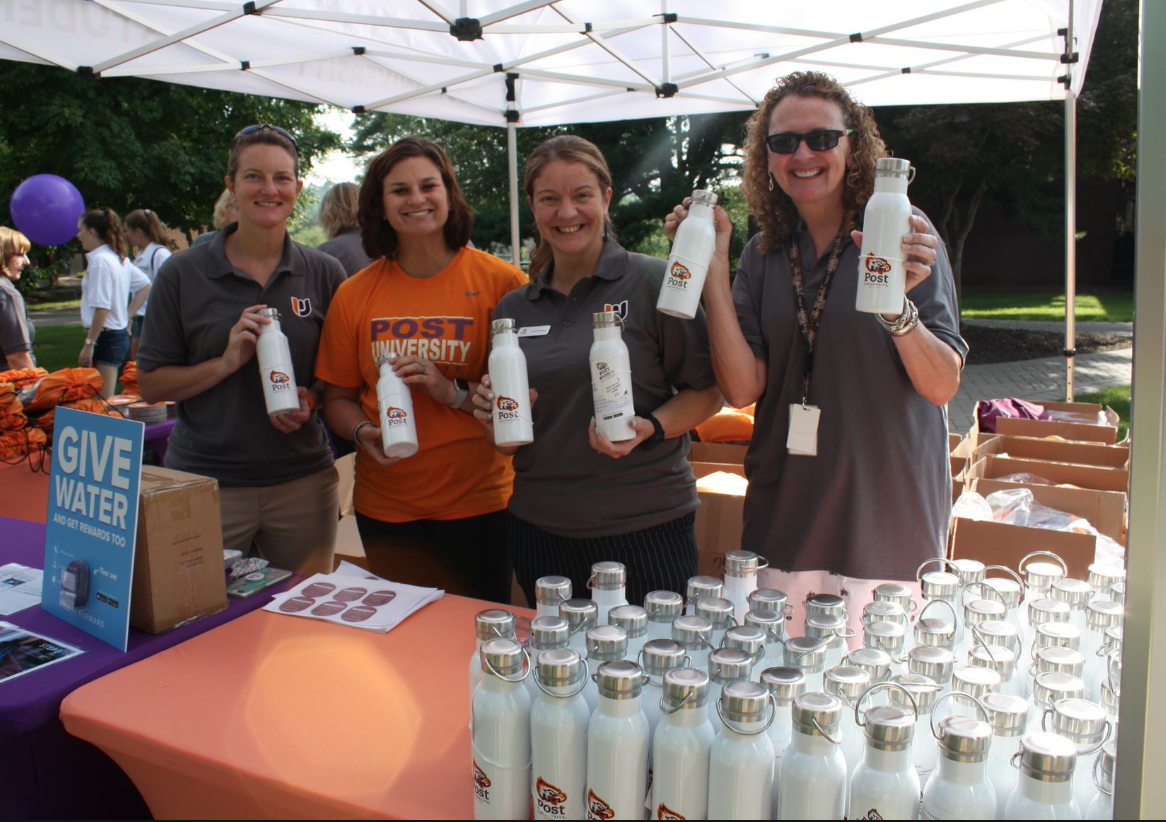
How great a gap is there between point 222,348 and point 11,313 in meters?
3.01

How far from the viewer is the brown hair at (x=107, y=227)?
732 centimetres

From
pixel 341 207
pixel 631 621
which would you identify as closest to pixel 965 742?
pixel 631 621

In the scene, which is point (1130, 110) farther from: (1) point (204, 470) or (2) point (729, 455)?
(1) point (204, 470)

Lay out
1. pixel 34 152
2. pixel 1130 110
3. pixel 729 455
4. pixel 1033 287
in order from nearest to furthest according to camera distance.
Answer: pixel 729 455 → pixel 1130 110 → pixel 34 152 → pixel 1033 287

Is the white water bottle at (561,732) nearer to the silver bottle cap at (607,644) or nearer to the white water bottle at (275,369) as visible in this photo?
the silver bottle cap at (607,644)

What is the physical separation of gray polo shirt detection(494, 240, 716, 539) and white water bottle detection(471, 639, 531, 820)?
0.98 m

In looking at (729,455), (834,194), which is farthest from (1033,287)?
Answer: (834,194)

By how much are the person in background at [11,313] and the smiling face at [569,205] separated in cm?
389

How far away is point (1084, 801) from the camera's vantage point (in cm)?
97

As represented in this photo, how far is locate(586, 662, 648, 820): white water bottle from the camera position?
3.26 ft

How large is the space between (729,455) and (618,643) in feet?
9.50

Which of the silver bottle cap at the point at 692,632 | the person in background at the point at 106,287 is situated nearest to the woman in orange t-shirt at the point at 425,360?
the silver bottle cap at the point at 692,632

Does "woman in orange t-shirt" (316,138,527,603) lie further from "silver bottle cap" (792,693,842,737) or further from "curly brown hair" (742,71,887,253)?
"silver bottle cap" (792,693,842,737)

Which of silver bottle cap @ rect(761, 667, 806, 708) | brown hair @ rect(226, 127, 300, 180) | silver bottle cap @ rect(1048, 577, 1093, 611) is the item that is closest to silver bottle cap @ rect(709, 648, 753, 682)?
silver bottle cap @ rect(761, 667, 806, 708)
